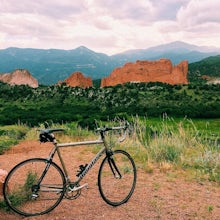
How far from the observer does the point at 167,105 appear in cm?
5459

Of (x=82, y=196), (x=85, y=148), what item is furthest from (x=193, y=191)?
(x=85, y=148)

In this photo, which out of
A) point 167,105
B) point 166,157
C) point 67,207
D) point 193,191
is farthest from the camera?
point 167,105

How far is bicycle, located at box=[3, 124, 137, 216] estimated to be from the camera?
18.1 ft

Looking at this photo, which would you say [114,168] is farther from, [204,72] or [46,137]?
[204,72]

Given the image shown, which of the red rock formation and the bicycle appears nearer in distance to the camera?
the bicycle

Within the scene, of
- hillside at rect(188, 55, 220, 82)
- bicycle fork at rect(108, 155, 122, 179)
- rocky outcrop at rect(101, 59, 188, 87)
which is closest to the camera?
bicycle fork at rect(108, 155, 122, 179)

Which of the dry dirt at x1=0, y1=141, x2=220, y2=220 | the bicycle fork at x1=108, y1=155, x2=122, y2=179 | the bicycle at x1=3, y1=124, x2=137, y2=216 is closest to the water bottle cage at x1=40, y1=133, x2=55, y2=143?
the bicycle at x1=3, y1=124, x2=137, y2=216

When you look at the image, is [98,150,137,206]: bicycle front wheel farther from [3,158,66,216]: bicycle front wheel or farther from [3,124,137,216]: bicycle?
[3,158,66,216]: bicycle front wheel

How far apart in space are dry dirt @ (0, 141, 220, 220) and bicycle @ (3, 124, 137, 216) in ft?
0.63

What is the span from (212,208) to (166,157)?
348cm

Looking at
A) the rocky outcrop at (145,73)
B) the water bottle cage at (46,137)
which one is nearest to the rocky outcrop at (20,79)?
the rocky outcrop at (145,73)

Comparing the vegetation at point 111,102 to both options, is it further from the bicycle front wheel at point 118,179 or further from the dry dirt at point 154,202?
the bicycle front wheel at point 118,179

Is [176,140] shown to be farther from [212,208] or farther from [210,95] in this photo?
[210,95]

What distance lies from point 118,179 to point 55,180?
1205mm
